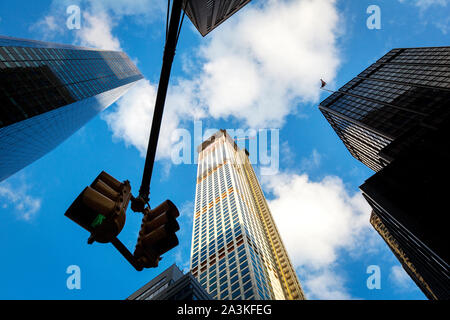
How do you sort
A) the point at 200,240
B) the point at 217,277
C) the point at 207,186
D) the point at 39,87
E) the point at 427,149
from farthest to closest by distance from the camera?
the point at 207,186 < the point at 200,240 < the point at 217,277 < the point at 39,87 < the point at 427,149

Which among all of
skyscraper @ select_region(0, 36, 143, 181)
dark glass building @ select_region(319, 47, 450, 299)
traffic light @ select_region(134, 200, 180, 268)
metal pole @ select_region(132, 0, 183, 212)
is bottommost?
traffic light @ select_region(134, 200, 180, 268)

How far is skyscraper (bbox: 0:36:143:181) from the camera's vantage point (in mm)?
48250

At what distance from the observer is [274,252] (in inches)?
3809

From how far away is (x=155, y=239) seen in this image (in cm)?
280

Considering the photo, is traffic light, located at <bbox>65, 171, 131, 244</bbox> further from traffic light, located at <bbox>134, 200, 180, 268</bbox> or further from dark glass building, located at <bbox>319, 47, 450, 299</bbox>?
dark glass building, located at <bbox>319, 47, 450, 299</bbox>

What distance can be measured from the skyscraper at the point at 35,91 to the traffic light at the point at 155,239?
59.9 metres

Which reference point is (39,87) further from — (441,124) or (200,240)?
(441,124)

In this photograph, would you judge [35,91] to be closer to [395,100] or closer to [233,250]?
[233,250]

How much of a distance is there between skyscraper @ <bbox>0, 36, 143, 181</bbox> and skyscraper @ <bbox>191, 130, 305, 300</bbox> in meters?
58.3

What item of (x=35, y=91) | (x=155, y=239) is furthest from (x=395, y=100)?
(x=35, y=91)

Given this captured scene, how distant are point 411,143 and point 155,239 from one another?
6030 centimetres

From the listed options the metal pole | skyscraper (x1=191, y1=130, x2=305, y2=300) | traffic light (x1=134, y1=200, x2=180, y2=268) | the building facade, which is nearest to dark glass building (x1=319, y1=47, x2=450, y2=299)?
the building facade

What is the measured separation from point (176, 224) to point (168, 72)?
189 centimetres
